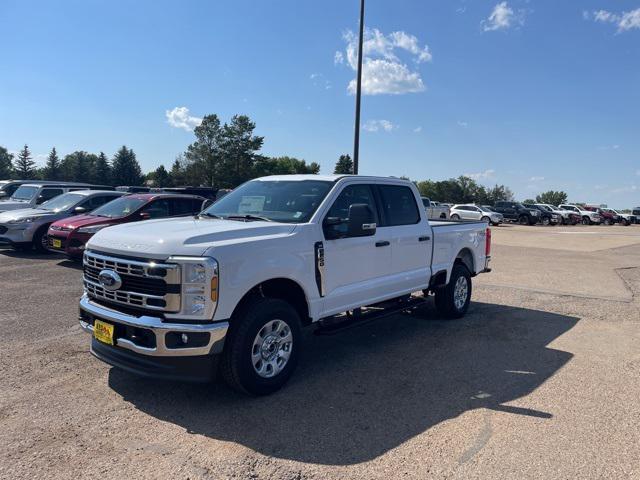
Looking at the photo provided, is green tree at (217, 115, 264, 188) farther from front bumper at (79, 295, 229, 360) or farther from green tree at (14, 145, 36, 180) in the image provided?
front bumper at (79, 295, 229, 360)

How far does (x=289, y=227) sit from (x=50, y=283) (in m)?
6.52

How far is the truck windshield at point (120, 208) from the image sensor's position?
11570 millimetres

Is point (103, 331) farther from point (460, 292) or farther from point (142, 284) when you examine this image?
point (460, 292)

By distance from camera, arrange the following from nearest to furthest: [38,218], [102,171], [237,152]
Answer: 1. [38,218]
2. [102,171]
3. [237,152]

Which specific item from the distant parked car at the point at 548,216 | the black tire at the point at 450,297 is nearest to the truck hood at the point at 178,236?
the black tire at the point at 450,297

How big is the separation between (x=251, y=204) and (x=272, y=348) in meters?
1.70

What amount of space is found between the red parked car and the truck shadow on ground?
569 cm

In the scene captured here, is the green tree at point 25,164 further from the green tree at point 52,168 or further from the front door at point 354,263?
the front door at point 354,263

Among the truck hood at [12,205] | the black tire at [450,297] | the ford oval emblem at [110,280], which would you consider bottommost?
the black tire at [450,297]

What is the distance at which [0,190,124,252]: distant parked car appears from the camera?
12.5 m

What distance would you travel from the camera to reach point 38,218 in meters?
12.8

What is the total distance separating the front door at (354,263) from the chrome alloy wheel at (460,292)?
1.99 m

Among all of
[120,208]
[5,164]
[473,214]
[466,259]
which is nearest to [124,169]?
[5,164]

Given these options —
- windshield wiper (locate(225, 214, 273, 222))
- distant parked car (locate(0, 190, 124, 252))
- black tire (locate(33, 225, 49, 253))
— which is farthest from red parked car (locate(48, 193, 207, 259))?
windshield wiper (locate(225, 214, 273, 222))
